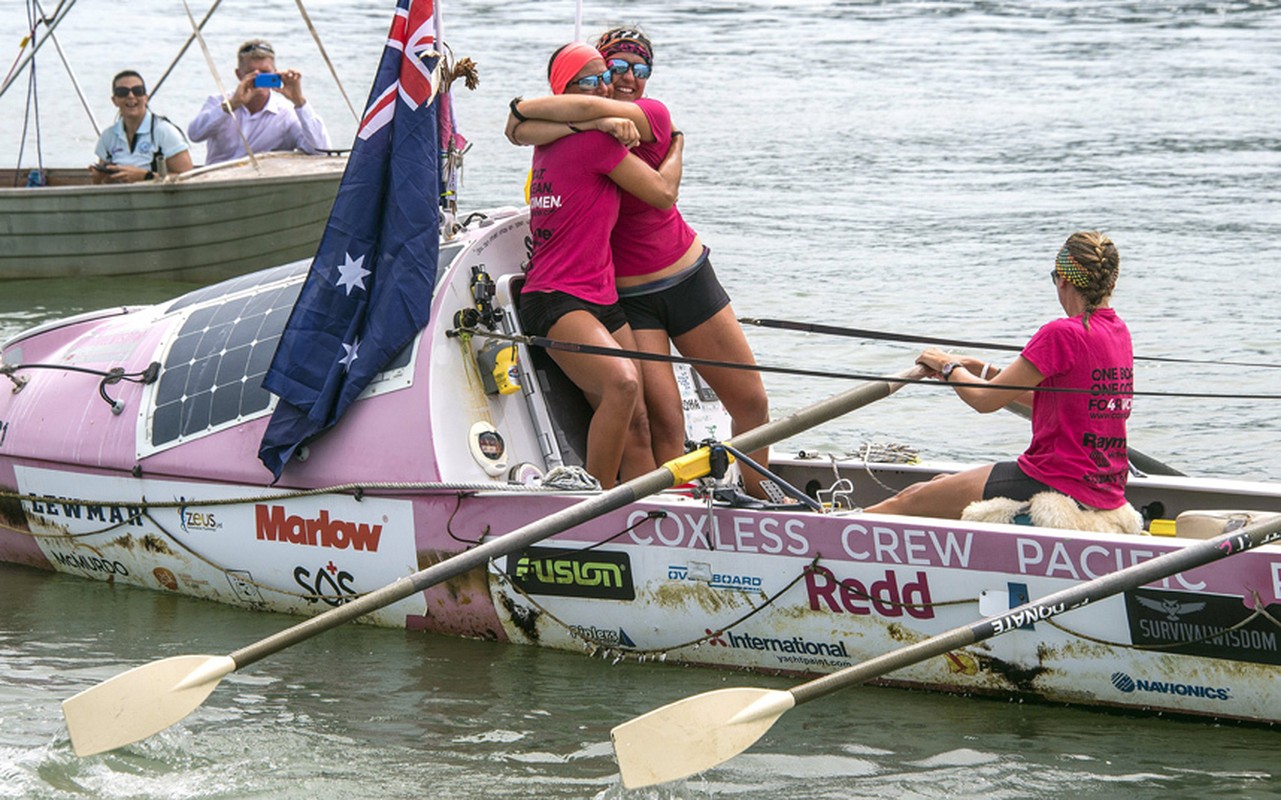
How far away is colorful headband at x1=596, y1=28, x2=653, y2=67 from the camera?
762 centimetres

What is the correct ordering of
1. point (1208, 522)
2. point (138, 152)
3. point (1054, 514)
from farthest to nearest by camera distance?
point (138, 152) < point (1208, 522) < point (1054, 514)

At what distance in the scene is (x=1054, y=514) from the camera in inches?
263

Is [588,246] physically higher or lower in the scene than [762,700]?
higher

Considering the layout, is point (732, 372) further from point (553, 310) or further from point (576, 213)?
point (576, 213)

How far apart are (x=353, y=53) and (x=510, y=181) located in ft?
35.7

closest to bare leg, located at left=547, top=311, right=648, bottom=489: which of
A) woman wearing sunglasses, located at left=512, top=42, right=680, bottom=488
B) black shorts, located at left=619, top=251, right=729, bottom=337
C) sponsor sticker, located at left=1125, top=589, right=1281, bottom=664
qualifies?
woman wearing sunglasses, located at left=512, top=42, right=680, bottom=488

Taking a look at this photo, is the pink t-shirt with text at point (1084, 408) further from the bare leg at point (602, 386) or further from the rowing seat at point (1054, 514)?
the bare leg at point (602, 386)

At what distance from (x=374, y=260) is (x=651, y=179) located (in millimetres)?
1298

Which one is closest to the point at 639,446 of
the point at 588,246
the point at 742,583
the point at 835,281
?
the point at 588,246

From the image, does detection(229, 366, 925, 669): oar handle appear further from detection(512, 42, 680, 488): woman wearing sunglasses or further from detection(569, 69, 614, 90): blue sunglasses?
detection(569, 69, 614, 90): blue sunglasses

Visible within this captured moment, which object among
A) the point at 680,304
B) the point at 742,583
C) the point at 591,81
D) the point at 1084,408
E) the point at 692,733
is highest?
the point at 591,81

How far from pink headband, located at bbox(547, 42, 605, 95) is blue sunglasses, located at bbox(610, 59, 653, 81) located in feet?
0.21

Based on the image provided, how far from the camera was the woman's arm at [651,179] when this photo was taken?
7465mm

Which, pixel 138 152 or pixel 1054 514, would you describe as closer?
pixel 1054 514
